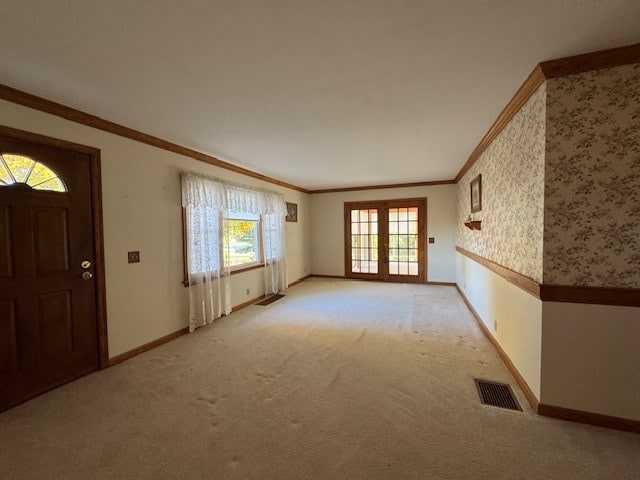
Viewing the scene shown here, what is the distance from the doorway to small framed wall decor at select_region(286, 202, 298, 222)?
12.9 ft

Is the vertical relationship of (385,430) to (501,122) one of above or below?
below

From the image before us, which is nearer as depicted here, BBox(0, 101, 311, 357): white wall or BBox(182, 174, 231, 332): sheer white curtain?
BBox(0, 101, 311, 357): white wall

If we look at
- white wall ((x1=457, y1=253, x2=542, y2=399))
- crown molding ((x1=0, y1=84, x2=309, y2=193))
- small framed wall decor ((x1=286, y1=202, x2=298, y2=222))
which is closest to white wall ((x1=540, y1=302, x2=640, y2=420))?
white wall ((x1=457, y1=253, x2=542, y2=399))

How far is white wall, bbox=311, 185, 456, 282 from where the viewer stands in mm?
6090

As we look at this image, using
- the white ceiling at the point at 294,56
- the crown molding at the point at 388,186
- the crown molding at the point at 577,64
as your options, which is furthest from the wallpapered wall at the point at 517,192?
the crown molding at the point at 388,186

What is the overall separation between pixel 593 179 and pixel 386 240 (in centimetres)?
485

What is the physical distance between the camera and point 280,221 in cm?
557

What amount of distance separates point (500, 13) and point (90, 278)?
3.48 metres

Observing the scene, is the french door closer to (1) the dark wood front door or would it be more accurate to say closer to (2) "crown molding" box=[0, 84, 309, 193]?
(2) "crown molding" box=[0, 84, 309, 193]

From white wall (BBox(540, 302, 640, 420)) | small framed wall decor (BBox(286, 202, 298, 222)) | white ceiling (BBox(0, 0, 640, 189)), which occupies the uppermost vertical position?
white ceiling (BBox(0, 0, 640, 189))

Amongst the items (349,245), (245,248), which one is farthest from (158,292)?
(349,245)

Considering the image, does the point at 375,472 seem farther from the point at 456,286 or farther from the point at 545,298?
the point at 456,286

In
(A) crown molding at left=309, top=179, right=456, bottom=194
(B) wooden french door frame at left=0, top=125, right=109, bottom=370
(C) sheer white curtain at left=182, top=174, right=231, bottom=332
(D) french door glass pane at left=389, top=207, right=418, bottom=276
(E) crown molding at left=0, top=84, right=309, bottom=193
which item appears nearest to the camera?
(E) crown molding at left=0, top=84, right=309, bottom=193

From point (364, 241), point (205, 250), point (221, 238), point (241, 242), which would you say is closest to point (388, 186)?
point (364, 241)
